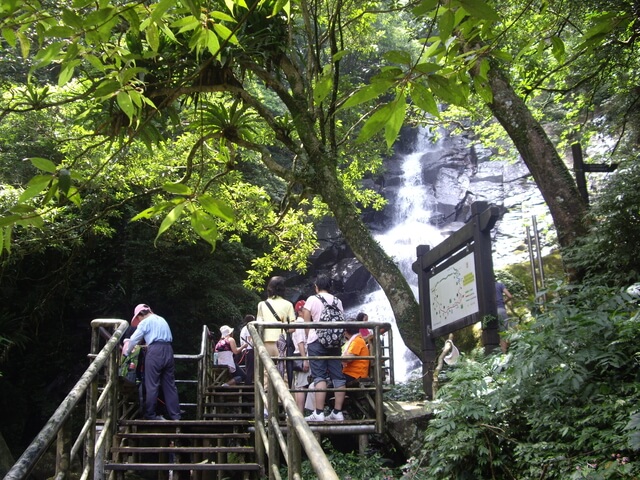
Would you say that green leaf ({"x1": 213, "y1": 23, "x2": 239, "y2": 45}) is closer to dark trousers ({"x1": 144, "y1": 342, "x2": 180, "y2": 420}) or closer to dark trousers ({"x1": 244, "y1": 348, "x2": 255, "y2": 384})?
dark trousers ({"x1": 144, "y1": 342, "x2": 180, "y2": 420})

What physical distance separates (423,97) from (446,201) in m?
20.3

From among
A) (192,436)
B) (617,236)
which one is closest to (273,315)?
(192,436)

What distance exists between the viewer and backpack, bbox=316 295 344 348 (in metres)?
5.76

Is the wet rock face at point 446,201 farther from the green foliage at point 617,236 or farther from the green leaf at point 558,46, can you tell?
the green leaf at point 558,46

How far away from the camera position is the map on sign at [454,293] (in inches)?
218

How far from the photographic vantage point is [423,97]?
64.9 inches

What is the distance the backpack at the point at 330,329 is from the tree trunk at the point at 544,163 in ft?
7.57

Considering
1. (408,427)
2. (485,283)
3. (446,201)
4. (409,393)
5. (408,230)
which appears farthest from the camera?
(446,201)

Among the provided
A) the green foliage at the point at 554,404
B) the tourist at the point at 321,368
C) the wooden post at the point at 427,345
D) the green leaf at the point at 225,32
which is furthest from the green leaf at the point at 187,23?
the wooden post at the point at 427,345

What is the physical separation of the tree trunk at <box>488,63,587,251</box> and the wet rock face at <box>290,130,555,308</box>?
895 centimetres

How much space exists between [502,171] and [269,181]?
10.7m

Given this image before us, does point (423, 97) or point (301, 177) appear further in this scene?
point (301, 177)

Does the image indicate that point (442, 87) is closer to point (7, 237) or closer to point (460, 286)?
point (7, 237)

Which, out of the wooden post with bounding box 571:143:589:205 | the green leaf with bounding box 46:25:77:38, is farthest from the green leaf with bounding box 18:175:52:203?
the wooden post with bounding box 571:143:589:205
